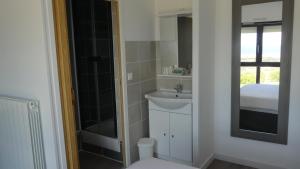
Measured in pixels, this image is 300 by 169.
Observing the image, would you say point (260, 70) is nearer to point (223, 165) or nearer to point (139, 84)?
point (223, 165)

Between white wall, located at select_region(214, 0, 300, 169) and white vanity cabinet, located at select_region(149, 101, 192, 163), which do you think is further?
white vanity cabinet, located at select_region(149, 101, 192, 163)

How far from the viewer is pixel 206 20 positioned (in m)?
A: 3.04

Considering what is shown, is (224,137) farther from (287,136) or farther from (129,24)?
(129,24)

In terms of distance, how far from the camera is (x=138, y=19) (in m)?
3.26

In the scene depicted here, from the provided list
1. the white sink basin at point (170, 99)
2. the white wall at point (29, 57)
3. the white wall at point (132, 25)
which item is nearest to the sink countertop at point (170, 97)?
the white sink basin at point (170, 99)

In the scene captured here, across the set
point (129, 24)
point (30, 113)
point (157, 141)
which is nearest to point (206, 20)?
point (129, 24)

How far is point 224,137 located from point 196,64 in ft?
3.92

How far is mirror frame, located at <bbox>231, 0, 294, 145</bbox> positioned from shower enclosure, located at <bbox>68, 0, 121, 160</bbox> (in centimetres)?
157

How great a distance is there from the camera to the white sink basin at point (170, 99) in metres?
3.07

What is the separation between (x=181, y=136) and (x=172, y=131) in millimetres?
133

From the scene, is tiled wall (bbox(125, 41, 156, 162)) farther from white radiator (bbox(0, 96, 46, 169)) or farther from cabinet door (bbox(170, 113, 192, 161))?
white radiator (bbox(0, 96, 46, 169))

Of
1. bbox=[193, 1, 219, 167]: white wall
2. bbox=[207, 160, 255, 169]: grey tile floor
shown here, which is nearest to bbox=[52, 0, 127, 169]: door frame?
bbox=[193, 1, 219, 167]: white wall

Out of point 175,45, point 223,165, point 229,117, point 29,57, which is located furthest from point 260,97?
point 29,57

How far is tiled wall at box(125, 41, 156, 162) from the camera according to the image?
319cm
